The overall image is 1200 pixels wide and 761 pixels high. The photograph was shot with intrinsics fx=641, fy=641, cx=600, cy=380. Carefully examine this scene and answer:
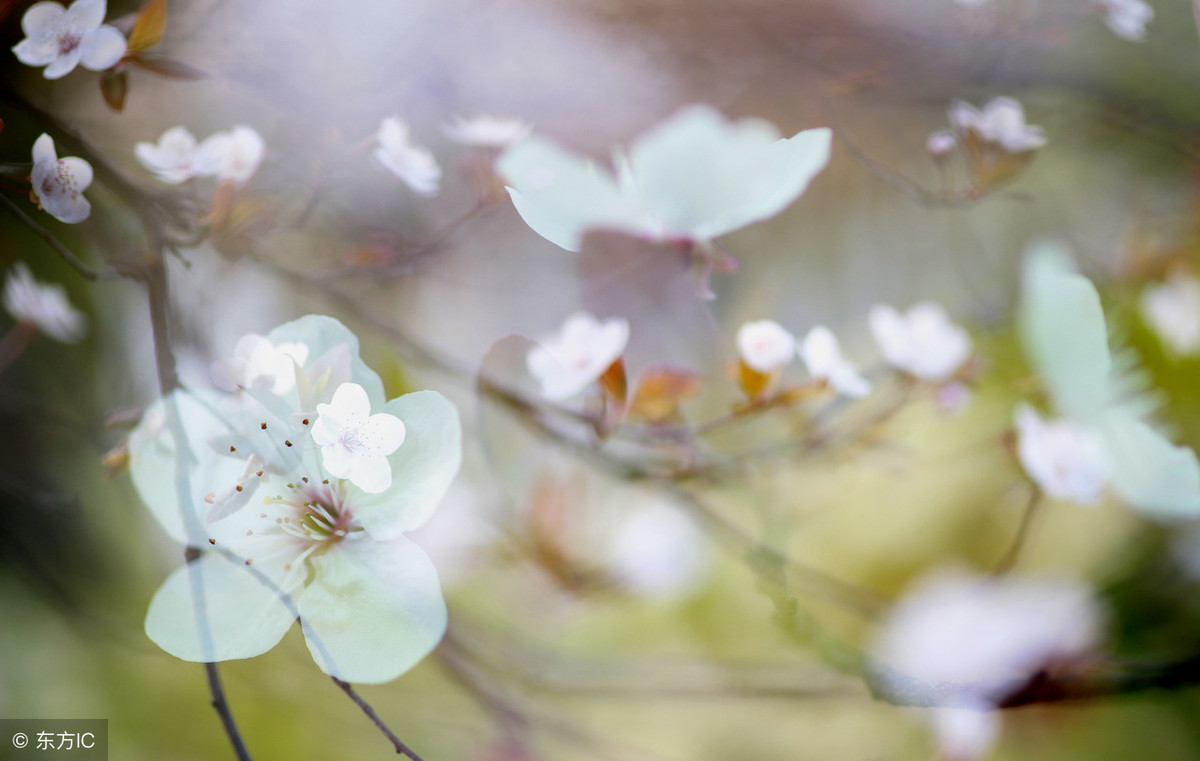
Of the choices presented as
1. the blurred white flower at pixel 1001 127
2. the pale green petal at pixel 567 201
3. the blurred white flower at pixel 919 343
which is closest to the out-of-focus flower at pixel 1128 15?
the blurred white flower at pixel 1001 127

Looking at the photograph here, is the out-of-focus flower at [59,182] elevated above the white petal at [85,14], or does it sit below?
below

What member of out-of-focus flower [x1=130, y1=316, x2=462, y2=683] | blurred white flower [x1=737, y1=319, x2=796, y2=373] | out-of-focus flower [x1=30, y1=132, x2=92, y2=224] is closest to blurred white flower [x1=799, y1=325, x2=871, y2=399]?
blurred white flower [x1=737, y1=319, x2=796, y2=373]

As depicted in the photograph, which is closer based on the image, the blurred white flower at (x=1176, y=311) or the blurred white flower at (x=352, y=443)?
the blurred white flower at (x=352, y=443)

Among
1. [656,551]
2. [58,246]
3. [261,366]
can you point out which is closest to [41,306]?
[58,246]

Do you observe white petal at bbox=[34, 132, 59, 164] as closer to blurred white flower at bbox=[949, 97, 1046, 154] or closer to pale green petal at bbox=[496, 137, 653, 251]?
pale green petal at bbox=[496, 137, 653, 251]

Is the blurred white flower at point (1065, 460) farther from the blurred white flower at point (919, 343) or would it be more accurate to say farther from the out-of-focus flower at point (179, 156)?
the out-of-focus flower at point (179, 156)

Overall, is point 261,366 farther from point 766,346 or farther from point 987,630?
point 987,630

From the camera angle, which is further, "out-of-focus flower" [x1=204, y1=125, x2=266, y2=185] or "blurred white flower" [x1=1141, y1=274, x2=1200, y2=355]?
"blurred white flower" [x1=1141, y1=274, x2=1200, y2=355]
